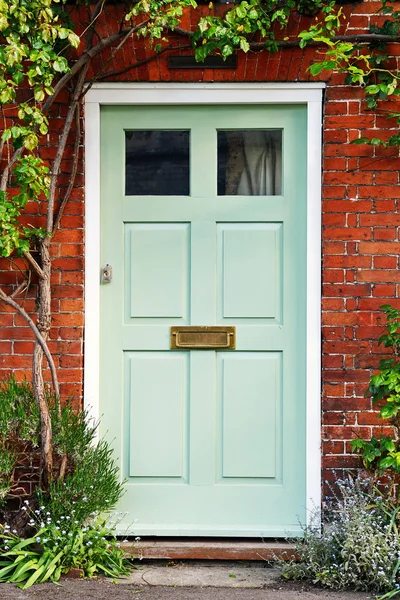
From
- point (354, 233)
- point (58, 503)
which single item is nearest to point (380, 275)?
point (354, 233)

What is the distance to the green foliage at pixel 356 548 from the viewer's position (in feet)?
12.6

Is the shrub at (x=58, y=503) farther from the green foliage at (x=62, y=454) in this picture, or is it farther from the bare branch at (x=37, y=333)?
the bare branch at (x=37, y=333)

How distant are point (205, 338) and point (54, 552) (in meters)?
1.41

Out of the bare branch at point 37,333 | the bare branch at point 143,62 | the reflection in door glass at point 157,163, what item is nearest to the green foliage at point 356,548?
the bare branch at point 37,333

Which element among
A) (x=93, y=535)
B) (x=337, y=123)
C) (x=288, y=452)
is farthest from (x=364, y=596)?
(x=337, y=123)

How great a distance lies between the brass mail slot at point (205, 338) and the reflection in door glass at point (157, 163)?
31.6 inches

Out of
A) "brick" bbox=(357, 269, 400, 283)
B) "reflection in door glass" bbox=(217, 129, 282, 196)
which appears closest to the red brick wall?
"brick" bbox=(357, 269, 400, 283)

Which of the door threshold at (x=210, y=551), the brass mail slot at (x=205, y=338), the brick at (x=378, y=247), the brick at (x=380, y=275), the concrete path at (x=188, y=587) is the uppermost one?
the brick at (x=378, y=247)

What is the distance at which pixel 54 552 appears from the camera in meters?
3.99

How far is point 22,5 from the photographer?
3.69m

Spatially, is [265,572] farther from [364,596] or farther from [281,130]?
[281,130]

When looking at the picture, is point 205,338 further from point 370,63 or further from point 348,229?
point 370,63

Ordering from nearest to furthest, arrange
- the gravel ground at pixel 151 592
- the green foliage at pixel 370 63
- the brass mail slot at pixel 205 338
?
the gravel ground at pixel 151 592, the green foliage at pixel 370 63, the brass mail slot at pixel 205 338

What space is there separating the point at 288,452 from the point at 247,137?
72.5 inches
